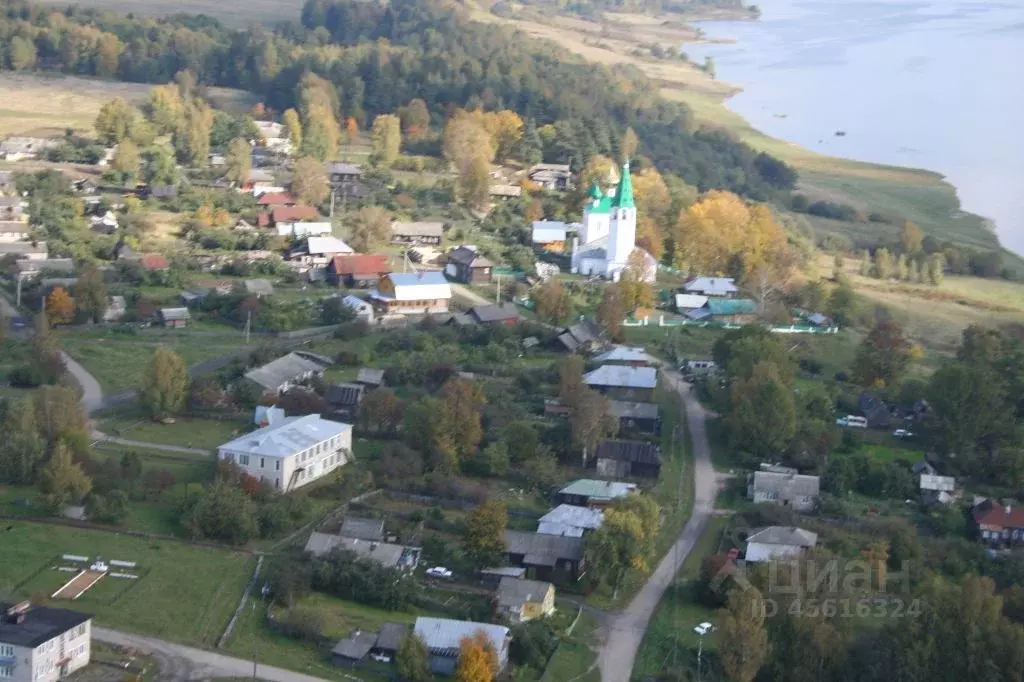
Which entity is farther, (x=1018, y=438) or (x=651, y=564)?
(x=1018, y=438)

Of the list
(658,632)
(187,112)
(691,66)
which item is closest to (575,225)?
(187,112)

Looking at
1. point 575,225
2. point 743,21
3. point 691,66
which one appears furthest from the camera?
point 743,21

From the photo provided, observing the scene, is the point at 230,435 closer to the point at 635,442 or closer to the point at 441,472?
the point at 441,472

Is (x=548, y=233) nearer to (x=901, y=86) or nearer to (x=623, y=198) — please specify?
(x=623, y=198)

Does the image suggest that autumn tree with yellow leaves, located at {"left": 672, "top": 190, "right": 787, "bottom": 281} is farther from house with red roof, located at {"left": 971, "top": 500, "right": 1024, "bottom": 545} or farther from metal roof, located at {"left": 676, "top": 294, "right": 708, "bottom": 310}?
house with red roof, located at {"left": 971, "top": 500, "right": 1024, "bottom": 545}

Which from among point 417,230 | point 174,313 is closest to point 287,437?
point 174,313

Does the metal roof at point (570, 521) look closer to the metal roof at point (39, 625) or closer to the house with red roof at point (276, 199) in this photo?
the metal roof at point (39, 625)

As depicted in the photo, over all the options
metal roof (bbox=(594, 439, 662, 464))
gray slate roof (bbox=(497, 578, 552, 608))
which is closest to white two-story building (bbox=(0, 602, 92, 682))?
gray slate roof (bbox=(497, 578, 552, 608))
